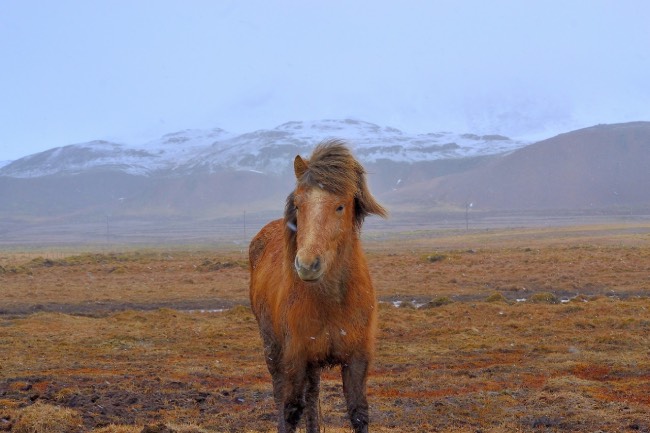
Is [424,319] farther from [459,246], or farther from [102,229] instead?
[102,229]

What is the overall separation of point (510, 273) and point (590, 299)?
910cm

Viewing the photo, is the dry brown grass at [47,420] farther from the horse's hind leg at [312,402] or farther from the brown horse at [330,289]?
the brown horse at [330,289]

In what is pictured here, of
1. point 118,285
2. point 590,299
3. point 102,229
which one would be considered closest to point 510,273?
point 590,299

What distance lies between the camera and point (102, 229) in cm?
14012

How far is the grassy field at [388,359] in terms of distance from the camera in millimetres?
9109

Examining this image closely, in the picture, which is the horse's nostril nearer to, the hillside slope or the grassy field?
the grassy field

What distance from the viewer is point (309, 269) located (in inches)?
200

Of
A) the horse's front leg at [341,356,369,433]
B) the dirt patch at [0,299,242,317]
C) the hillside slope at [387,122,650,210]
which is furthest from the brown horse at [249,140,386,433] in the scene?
the hillside slope at [387,122,650,210]

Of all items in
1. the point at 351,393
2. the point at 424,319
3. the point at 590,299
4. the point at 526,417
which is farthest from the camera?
the point at 590,299

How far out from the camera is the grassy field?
9109 millimetres

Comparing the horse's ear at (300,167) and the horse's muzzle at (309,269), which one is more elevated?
the horse's ear at (300,167)

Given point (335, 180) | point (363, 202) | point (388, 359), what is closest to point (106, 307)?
point (388, 359)

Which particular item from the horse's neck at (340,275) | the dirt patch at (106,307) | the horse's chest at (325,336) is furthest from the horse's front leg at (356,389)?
the dirt patch at (106,307)

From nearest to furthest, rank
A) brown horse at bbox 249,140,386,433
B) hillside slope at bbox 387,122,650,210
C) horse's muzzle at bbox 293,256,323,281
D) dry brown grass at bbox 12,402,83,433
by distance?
horse's muzzle at bbox 293,256,323,281
brown horse at bbox 249,140,386,433
dry brown grass at bbox 12,402,83,433
hillside slope at bbox 387,122,650,210
